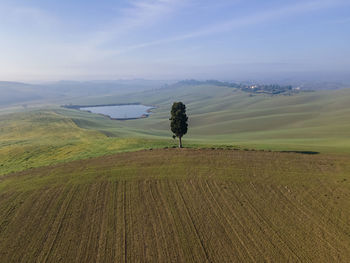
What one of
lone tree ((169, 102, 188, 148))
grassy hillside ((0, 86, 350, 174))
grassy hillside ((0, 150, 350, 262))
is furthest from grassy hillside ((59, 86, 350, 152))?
lone tree ((169, 102, 188, 148))

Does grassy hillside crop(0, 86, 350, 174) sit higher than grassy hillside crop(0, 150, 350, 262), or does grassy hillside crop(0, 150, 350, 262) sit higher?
grassy hillside crop(0, 150, 350, 262)

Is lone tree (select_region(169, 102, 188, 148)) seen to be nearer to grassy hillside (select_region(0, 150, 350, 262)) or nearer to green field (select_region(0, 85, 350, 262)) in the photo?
green field (select_region(0, 85, 350, 262))

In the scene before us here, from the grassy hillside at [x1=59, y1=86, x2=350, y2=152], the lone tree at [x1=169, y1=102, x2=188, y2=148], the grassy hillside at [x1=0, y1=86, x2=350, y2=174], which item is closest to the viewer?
the lone tree at [x1=169, y1=102, x2=188, y2=148]

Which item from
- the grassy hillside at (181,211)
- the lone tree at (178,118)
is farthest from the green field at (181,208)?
the lone tree at (178,118)

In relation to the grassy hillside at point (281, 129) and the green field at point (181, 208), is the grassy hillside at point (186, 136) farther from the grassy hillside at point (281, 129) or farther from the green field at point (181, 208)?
the green field at point (181, 208)

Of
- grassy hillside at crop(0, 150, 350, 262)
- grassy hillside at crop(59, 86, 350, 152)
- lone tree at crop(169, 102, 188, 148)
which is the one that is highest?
lone tree at crop(169, 102, 188, 148)

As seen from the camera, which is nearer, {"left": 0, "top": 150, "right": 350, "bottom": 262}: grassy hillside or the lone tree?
{"left": 0, "top": 150, "right": 350, "bottom": 262}: grassy hillside

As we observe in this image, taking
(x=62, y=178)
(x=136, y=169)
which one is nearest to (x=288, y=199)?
(x=136, y=169)

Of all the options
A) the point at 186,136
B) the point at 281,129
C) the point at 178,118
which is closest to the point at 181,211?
the point at 178,118

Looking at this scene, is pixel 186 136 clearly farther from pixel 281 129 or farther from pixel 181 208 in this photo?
pixel 181 208

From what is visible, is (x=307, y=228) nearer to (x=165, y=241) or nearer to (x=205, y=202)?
(x=205, y=202)
